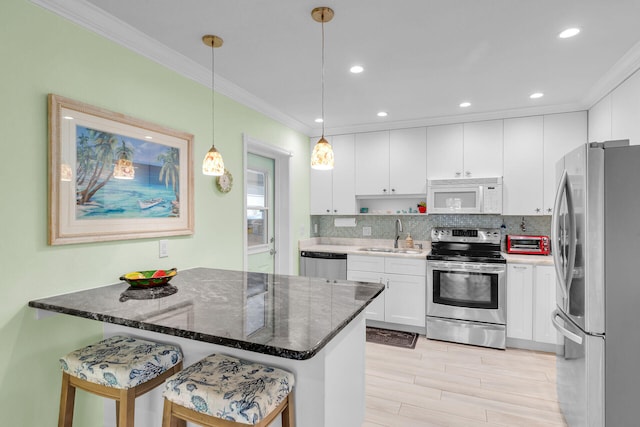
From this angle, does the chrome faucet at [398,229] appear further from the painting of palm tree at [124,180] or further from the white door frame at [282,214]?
the painting of palm tree at [124,180]

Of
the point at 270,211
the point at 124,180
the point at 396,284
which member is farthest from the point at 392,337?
the point at 124,180

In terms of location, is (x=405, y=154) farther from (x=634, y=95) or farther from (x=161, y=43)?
(x=161, y=43)

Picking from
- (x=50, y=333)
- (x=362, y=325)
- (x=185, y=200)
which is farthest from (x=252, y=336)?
(x=185, y=200)

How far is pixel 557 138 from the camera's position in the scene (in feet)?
11.9

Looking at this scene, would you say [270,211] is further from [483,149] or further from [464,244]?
[483,149]

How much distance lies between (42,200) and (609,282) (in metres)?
3.00

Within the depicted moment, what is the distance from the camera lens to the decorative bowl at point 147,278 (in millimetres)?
1974

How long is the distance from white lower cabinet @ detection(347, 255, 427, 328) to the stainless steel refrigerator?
1976mm

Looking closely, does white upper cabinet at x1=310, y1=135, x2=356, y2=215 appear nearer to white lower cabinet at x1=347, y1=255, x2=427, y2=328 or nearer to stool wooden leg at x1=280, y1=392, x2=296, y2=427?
white lower cabinet at x1=347, y1=255, x2=427, y2=328

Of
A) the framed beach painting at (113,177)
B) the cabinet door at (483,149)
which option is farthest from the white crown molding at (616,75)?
the framed beach painting at (113,177)

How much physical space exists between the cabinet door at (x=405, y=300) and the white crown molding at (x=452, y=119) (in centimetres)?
189

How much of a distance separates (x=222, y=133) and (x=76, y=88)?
1211 mm

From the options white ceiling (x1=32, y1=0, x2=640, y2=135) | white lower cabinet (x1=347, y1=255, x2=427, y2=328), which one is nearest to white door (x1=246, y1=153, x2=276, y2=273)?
white ceiling (x1=32, y1=0, x2=640, y2=135)

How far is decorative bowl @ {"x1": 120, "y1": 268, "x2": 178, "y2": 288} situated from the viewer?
1974 millimetres
